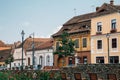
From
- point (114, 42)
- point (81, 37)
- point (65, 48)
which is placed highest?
point (81, 37)

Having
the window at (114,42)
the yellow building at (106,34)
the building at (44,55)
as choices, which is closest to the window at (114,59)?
the yellow building at (106,34)

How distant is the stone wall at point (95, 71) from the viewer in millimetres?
30888

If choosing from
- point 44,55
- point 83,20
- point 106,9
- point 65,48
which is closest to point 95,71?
point 65,48

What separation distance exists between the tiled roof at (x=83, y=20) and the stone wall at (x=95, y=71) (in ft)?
66.5

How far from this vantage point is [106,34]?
55.3 m

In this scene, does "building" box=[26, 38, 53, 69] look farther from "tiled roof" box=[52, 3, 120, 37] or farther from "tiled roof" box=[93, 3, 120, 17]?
"tiled roof" box=[93, 3, 120, 17]

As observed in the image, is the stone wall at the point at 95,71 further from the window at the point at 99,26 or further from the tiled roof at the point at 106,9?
the window at the point at 99,26

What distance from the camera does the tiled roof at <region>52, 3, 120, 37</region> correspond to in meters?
57.2

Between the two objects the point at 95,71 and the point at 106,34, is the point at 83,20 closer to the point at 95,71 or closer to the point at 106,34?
the point at 106,34

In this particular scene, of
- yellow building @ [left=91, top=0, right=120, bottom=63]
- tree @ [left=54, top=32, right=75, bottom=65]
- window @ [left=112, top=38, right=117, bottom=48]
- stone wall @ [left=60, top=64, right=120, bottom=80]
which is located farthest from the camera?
window @ [left=112, top=38, right=117, bottom=48]

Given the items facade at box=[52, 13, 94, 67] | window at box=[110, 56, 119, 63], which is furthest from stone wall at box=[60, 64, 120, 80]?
facade at box=[52, 13, 94, 67]

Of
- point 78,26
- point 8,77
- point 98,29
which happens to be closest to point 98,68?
point 8,77

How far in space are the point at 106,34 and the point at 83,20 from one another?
363 inches

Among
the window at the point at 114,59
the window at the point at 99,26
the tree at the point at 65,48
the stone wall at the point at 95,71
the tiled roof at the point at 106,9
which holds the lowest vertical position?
the stone wall at the point at 95,71
